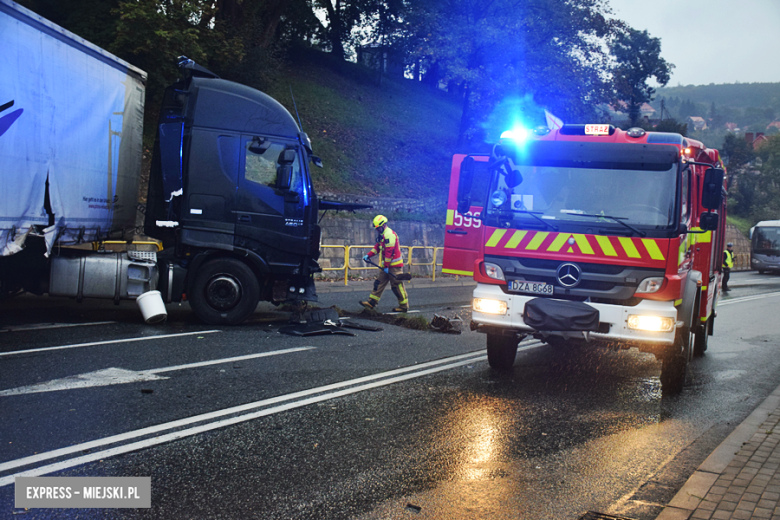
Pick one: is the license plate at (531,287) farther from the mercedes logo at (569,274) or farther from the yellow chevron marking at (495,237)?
the yellow chevron marking at (495,237)

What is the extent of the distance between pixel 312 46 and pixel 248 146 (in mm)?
37846

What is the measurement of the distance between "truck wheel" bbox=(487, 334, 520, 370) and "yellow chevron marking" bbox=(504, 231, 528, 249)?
1.14 m

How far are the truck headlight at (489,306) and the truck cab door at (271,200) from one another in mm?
3761

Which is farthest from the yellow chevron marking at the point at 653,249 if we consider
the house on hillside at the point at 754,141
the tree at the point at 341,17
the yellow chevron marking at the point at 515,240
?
the house on hillside at the point at 754,141

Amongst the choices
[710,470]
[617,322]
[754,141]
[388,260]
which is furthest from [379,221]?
[754,141]

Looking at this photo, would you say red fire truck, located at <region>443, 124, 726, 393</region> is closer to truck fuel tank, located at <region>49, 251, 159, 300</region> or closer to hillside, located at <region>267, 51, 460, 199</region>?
truck fuel tank, located at <region>49, 251, 159, 300</region>

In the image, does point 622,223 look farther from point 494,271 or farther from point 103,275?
point 103,275

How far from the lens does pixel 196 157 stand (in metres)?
8.77

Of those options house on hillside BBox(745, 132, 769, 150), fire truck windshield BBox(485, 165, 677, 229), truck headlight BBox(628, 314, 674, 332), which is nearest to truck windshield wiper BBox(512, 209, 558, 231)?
fire truck windshield BBox(485, 165, 677, 229)

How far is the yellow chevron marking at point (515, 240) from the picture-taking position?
20.4ft

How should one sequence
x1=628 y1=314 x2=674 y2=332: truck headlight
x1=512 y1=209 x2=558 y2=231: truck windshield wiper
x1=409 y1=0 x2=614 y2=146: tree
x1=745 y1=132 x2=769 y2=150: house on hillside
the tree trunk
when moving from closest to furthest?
x1=628 y1=314 x2=674 y2=332: truck headlight
x1=512 y1=209 x2=558 y2=231: truck windshield wiper
x1=409 y1=0 x2=614 y2=146: tree
the tree trunk
x1=745 y1=132 x2=769 y2=150: house on hillside

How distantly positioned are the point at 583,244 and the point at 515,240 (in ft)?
2.13

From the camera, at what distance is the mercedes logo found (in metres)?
5.93

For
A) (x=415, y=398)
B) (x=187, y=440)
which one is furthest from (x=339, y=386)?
(x=187, y=440)
